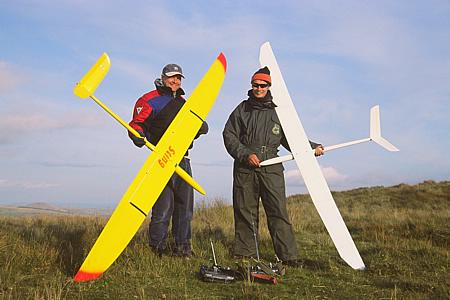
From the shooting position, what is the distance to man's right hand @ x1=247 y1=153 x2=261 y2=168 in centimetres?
475

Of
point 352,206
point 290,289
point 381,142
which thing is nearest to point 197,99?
point 290,289

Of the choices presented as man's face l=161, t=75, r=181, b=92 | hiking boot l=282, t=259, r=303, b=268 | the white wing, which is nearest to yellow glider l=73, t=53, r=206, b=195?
man's face l=161, t=75, r=181, b=92

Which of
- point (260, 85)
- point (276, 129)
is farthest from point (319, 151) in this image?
point (260, 85)

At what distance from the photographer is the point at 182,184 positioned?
16.4 feet

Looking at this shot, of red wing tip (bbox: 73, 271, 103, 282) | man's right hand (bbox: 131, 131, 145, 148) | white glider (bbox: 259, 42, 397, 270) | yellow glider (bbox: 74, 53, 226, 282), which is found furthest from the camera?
white glider (bbox: 259, 42, 397, 270)

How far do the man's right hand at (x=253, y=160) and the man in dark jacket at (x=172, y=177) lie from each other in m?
0.68

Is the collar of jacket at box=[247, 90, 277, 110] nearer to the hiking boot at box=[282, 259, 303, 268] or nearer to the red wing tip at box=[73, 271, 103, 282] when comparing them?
the hiking boot at box=[282, 259, 303, 268]

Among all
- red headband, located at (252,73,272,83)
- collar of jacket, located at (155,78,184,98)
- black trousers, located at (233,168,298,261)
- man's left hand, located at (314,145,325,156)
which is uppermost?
red headband, located at (252,73,272,83)

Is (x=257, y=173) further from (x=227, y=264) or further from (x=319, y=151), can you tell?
(x=227, y=264)

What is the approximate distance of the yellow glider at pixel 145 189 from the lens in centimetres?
368

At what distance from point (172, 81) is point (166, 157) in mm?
1273

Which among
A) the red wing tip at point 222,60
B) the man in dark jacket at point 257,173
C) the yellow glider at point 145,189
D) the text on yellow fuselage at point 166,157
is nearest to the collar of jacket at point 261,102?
the man in dark jacket at point 257,173

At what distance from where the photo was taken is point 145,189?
3934 mm

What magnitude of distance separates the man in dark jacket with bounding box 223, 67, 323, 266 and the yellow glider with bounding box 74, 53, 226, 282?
58 centimetres
